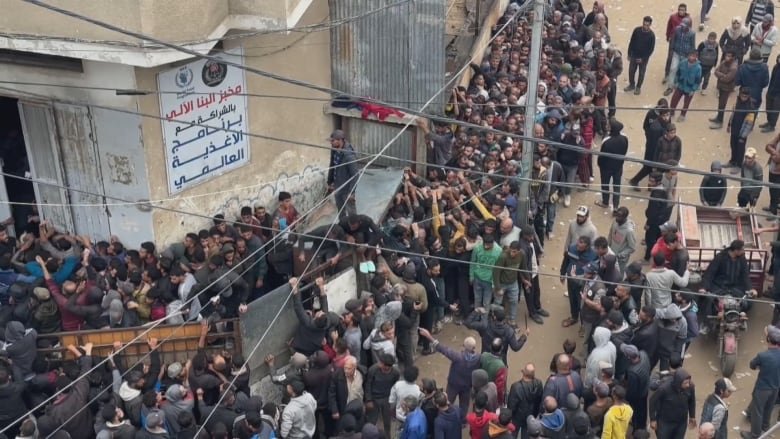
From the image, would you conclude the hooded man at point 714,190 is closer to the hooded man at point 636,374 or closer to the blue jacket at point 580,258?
the blue jacket at point 580,258

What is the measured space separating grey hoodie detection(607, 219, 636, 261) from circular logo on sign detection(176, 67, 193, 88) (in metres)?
5.24

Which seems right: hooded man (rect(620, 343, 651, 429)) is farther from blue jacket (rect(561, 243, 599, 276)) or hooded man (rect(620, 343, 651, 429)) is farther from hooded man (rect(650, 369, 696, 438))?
blue jacket (rect(561, 243, 599, 276))

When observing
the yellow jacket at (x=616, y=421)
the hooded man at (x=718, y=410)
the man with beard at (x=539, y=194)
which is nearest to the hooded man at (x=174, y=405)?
the yellow jacket at (x=616, y=421)

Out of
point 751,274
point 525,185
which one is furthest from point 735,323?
point 525,185

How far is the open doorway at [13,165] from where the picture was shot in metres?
12.5

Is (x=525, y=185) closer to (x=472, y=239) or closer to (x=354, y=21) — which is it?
(x=472, y=239)

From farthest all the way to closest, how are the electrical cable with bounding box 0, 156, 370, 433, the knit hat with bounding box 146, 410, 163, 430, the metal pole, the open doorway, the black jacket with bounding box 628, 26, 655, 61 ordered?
1. the black jacket with bounding box 628, 26, 655, 61
2. the open doorway
3. the metal pole
4. the electrical cable with bounding box 0, 156, 370, 433
5. the knit hat with bounding box 146, 410, 163, 430

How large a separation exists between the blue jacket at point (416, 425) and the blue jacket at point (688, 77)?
900 cm

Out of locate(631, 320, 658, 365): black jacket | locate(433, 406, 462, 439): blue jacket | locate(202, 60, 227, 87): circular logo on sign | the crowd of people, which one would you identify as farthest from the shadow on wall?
locate(631, 320, 658, 365): black jacket

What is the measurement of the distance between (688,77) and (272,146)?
701 cm

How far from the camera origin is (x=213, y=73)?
11.9 m

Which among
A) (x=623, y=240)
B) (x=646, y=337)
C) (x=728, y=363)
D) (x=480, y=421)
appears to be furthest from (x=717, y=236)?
(x=480, y=421)

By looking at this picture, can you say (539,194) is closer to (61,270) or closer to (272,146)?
(272,146)

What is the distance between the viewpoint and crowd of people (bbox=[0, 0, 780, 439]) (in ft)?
30.1
